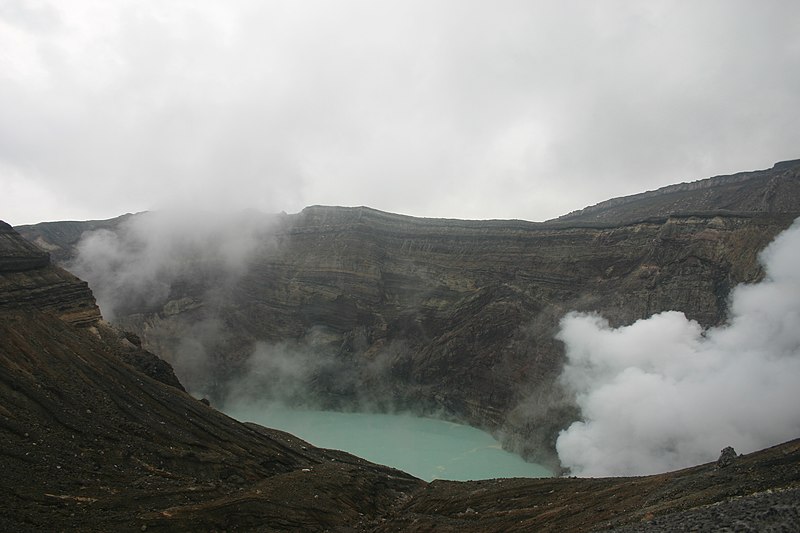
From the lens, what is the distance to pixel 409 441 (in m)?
40.1

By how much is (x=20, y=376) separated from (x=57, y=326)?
5.29m

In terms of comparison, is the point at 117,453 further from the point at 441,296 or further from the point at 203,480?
the point at 441,296

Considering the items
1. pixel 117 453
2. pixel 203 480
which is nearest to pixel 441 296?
pixel 203 480

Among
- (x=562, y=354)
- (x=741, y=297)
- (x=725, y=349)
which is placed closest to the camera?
(x=725, y=349)

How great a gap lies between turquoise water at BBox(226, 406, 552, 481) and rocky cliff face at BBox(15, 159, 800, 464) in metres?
1.85

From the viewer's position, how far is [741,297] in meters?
37.1

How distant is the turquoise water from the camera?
33.7 m

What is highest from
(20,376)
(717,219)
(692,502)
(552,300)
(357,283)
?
(357,283)

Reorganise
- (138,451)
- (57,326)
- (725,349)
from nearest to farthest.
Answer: (138,451) < (57,326) < (725,349)

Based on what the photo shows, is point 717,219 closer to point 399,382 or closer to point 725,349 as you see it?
point 725,349

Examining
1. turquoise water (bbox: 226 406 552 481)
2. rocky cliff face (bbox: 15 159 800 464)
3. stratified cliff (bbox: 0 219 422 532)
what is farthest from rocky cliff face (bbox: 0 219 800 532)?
rocky cliff face (bbox: 15 159 800 464)

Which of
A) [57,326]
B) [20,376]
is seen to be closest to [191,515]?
[20,376]

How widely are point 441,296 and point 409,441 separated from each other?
16870 mm

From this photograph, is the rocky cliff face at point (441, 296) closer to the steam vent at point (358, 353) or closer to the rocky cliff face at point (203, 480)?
the steam vent at point (358, 353)
